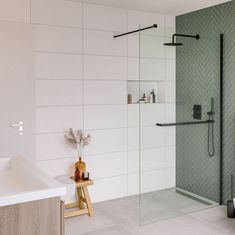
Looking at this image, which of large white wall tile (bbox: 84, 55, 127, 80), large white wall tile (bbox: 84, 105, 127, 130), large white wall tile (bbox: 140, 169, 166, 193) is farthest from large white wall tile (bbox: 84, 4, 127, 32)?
large white wall tile (bbox: 140, 169, 166, 193)

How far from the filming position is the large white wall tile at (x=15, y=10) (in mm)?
3412

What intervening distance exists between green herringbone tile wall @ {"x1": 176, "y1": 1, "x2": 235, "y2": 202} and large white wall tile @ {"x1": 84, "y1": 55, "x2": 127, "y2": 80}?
0.76m

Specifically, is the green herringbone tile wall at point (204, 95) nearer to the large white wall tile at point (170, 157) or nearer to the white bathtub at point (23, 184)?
the large white wall tile at point (170, 157)

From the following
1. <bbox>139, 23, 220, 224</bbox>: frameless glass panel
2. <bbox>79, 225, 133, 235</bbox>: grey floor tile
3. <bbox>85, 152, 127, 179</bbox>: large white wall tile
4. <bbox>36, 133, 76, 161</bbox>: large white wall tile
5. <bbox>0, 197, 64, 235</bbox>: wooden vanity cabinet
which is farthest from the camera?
<bbox>85, 152, 127, 179</bbox>: large white wall tile

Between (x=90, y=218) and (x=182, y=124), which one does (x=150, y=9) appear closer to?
(x=182, y=124)

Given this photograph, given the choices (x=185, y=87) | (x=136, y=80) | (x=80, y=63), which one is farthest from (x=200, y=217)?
(x=80, y=63)

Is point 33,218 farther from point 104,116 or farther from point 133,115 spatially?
point 133,115

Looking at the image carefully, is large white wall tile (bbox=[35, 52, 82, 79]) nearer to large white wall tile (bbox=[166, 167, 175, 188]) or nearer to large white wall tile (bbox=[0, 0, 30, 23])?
large white wall tile (bbox=[0, 0, 30, 23])

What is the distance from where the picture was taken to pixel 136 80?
4.35 m

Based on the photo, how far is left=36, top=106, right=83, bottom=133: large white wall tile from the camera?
12.2 feet

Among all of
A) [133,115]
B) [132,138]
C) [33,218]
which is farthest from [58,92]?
[33,218]

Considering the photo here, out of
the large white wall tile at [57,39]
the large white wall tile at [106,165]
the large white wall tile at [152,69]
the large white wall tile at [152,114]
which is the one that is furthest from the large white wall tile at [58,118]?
the large white wall tile at [152,69]

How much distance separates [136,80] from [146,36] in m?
0.90

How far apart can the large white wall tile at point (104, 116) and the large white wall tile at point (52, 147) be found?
0.34m
